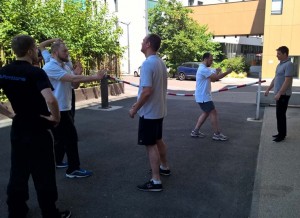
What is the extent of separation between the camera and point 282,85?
5699 mm

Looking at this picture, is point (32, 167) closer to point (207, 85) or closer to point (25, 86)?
point (25, 86)

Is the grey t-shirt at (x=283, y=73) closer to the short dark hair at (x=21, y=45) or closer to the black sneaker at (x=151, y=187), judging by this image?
the black sneaker at (x=151, y=187)

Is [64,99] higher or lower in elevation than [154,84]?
lower

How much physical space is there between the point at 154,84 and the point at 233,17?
1158 inches

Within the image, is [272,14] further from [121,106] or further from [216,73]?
[216,73]

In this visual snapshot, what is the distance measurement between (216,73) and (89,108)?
513 centimetres

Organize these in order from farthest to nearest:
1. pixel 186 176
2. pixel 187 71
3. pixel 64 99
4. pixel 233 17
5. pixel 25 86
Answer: pixel 233 17
pixel 187 71
pixel 186 176
pixel 64 99
pixel 25 86

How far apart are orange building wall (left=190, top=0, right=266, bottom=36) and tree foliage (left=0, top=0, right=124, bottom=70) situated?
787 inches

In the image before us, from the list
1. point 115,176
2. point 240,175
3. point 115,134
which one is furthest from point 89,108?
point 240,175

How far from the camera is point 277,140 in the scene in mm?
5992

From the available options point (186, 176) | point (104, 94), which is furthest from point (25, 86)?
point (104, 94)

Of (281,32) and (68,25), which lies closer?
(68,25)

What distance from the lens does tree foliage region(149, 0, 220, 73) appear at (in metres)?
27.6

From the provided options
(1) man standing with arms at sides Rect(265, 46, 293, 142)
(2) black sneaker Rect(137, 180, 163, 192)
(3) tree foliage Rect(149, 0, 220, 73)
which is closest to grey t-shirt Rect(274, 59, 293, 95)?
(1) man standing with arms at sides Rect(265, 46, 293, 142)
